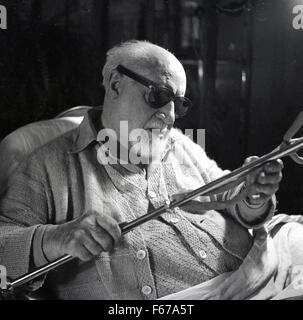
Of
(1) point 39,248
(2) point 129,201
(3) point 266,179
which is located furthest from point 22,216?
(3) point 266,179

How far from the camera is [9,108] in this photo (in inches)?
55.1

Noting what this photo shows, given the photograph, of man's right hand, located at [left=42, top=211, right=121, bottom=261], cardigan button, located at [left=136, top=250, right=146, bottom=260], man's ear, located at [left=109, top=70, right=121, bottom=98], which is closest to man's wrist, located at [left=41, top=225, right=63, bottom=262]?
man's right hand, located at [left=42, top=211, right=121, bottom=261]

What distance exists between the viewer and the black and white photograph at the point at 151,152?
1.32 metres

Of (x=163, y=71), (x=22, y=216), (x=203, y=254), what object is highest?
(x=163, y=71)

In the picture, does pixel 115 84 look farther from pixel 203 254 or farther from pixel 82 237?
pixel 203 254

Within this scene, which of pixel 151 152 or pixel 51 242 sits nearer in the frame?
pixel 51 242

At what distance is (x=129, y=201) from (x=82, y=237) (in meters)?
0.18

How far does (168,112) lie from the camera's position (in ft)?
4.48

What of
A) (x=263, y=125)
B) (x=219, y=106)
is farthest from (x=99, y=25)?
(x=263, y=125)

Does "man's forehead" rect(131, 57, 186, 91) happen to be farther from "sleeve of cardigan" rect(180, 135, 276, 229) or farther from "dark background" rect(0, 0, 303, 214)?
"sleeve of cardigan" rect(180, 135, 276, 229)

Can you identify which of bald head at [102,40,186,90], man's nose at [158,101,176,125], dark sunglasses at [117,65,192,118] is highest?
bald head at [102,40,186,90]

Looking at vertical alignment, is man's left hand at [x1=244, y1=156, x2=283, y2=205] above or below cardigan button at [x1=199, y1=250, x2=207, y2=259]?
above

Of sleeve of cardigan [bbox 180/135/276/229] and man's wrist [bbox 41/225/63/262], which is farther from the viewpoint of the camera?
sleeve of cardigan [bbox 180/135/276/229]

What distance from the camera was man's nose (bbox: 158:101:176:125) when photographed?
4.45 feet
